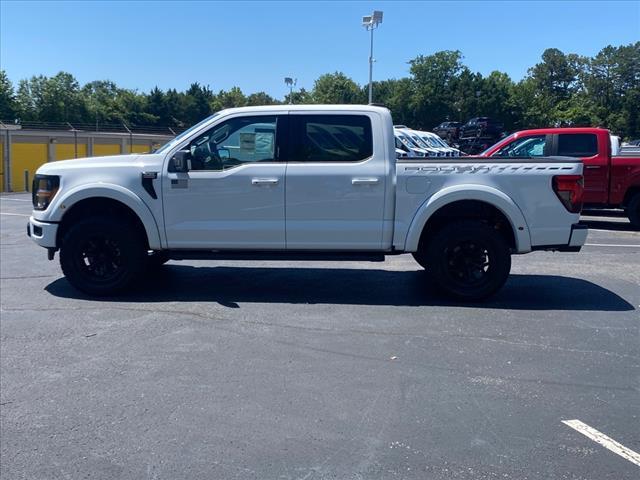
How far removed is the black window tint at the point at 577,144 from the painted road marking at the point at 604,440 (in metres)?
10.6

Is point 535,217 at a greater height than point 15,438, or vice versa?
point 535,217

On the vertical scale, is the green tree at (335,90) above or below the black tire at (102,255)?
above

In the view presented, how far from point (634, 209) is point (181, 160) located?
410 inches

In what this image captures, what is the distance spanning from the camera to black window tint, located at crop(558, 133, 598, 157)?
13859 mm

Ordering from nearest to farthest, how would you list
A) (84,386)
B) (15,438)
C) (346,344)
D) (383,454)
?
(383,454) → (15,438) → (84,386) → (346,344)

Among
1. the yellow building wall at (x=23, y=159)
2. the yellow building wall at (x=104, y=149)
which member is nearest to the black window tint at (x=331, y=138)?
the yellow building wall at (x=23, y=159)

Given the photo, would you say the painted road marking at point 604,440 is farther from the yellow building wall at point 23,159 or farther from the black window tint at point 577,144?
the yellow building wall at point 23,159

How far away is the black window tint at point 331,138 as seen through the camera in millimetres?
7328

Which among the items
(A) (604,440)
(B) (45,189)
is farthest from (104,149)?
(A) (604,440)

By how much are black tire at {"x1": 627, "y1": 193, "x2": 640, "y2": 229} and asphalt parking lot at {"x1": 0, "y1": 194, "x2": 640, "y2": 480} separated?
5.90 metres

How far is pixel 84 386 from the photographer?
4.94 m

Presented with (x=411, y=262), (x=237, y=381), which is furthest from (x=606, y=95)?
(x=237, y=381)

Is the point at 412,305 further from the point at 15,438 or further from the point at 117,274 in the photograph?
the point at 15,438

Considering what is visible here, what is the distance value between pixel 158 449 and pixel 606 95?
8297 cm
